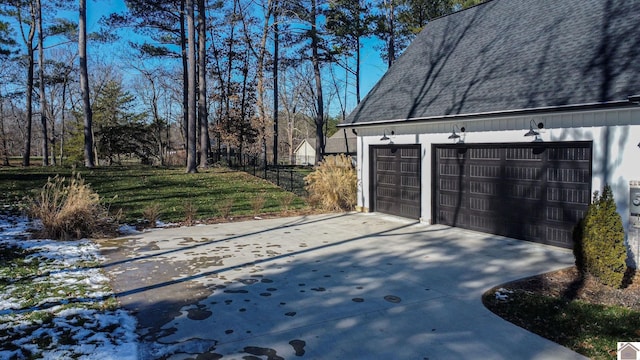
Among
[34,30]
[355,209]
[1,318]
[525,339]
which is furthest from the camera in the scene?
[34,30]

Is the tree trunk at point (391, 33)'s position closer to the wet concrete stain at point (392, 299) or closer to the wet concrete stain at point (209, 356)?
the wet concrete stain at point (392, 299)

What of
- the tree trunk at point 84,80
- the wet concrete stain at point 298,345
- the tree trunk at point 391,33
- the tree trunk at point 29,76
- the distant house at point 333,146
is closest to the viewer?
the wet concrete stain at point 298,345

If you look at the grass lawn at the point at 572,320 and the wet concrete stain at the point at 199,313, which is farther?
the wet concrete stain at the point at 199,313

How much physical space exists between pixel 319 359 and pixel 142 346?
1620mm

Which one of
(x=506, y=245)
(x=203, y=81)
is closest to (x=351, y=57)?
(x=203, y=81)

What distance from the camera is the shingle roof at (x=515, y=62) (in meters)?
7.11

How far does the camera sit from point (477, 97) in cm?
891

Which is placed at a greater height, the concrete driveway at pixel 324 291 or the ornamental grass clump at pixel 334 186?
the ornamental grass clump at pixel 334 186

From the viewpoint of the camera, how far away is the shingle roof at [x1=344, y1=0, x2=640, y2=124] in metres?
7.11

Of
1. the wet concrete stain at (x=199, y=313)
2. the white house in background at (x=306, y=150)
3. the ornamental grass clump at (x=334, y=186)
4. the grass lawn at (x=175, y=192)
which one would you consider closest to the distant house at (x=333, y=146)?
the white house in background at (x=306, y=150)

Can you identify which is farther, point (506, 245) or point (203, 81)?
point (203, 81)

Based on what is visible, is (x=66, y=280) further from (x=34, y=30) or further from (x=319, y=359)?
(x=34, y=30)

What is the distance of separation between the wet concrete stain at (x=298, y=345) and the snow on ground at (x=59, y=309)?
136cm

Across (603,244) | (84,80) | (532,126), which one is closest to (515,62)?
(532,126)
